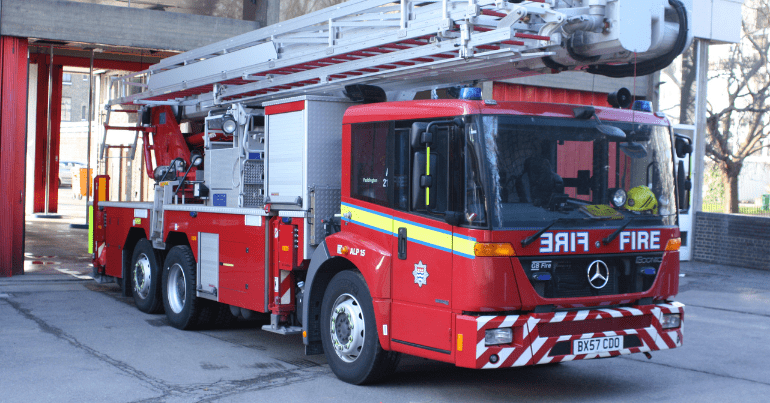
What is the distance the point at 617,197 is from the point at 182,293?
5.65 m

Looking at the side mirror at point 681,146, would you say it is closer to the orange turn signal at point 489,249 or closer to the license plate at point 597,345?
the license plate at point 597,345

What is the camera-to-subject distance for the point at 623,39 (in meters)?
5.96

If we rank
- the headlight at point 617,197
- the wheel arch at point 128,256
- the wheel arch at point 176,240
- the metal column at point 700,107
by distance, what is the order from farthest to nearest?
the metal column at point 700,107
the wheel arch at point 128,256
the wheel arch at point 176,240
the headlight at point 617,197

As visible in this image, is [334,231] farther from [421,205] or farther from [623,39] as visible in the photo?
[623,39]

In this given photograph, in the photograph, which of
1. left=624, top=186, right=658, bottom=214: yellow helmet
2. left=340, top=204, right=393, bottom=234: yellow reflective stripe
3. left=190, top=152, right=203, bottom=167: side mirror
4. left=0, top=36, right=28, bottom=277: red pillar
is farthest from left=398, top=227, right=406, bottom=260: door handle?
left=0, top=36, right=28, bottom=277: red pillar

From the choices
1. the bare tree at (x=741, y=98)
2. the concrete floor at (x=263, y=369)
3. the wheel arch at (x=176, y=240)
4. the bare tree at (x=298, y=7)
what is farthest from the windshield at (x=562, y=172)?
the bare tree at (x=741, y=98)

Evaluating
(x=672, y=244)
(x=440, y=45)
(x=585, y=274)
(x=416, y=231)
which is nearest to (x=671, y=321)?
(x=672, y=244)

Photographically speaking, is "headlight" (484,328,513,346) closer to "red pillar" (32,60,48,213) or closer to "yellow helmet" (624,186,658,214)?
"yellow helmet" (624,186,658,214)

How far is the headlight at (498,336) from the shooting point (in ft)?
19.2

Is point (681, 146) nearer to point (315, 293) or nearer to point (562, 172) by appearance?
point (562, 172)

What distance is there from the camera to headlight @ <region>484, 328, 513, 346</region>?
586 cm

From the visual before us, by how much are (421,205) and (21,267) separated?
10.0 m

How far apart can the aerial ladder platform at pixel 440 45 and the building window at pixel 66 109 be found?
2354 cm

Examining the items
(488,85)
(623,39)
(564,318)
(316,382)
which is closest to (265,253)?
(316,382)
